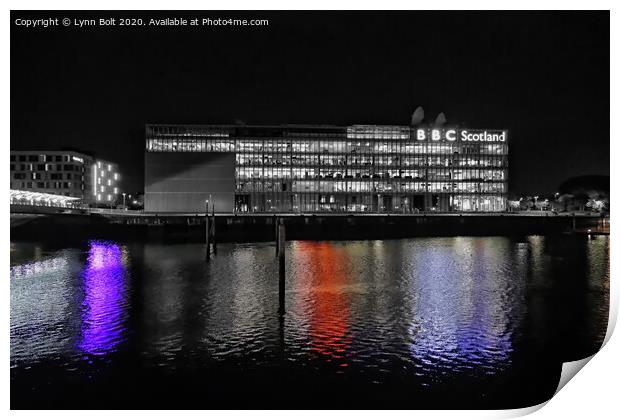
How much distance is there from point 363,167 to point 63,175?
2961 inches

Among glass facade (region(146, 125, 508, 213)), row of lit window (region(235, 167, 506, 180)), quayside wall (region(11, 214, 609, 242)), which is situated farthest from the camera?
row of lit window (region(235, 167, 506, 180))

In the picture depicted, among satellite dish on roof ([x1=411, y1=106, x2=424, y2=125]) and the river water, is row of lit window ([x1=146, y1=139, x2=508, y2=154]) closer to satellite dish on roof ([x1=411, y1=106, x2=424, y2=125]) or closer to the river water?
satellite dish on roof ([x1=411, y1=106, x2=424, y2=125])

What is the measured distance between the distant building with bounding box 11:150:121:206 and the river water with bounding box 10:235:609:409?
94.4 metres

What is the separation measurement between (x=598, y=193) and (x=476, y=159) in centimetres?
3445

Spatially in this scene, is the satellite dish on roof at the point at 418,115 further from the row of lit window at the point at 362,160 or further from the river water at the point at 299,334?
the river water at the point at 299,334

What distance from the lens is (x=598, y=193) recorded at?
456ft

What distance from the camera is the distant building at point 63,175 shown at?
430 ft

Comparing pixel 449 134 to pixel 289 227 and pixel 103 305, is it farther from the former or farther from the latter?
pixel 103 305

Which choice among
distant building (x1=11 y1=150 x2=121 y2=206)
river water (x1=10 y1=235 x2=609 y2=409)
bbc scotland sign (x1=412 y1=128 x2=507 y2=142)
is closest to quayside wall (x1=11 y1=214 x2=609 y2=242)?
river water (x1=10 y1=235 x2=609 y2=409)

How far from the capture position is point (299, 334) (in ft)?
70.1

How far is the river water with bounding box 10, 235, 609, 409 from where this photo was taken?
52.5 feet

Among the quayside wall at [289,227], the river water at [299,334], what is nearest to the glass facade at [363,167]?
the quayside wall at [289,227]

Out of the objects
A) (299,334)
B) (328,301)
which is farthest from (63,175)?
(299,334)

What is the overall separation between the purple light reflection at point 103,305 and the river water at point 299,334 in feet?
0.33
